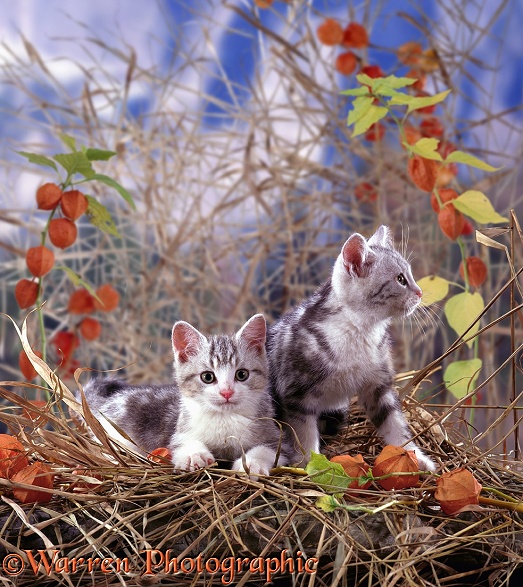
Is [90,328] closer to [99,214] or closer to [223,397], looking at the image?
[99,214]

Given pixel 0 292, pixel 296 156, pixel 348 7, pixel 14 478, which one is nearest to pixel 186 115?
pixel 296 156

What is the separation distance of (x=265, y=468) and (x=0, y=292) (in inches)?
70.3

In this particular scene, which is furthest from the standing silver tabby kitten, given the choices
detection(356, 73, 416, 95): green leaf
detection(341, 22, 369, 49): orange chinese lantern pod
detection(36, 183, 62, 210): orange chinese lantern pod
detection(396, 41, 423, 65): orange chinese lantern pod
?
detection(396, 41, 423, 65): orange chinese lantern pod

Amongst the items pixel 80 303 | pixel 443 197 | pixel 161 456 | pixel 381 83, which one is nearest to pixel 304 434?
pixel 161 456

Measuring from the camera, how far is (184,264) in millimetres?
2742

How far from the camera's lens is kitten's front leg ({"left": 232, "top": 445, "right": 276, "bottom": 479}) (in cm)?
131

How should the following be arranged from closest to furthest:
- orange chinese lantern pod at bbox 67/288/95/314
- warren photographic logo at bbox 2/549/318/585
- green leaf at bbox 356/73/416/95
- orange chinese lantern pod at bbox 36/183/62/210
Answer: warren photographic logo at bbox 2/549/318/585 → green leaf at bbox 356/73/416/95 → orange chinese lantern pod at bbox 36/183/62/210 → orange chinese lantern pod at bbox 67/288/95/314

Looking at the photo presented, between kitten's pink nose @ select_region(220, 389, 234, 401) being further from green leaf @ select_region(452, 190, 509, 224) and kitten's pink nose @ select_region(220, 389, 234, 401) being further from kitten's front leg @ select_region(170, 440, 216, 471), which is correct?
green leaf @ select_region(452, 190, 509, 224)

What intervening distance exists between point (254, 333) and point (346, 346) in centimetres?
18

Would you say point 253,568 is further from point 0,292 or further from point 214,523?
point 0,292

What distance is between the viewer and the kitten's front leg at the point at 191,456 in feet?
4.37

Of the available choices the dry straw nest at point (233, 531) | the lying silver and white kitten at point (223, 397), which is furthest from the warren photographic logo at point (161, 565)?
the lying silver and white kitten at point (223, 397)

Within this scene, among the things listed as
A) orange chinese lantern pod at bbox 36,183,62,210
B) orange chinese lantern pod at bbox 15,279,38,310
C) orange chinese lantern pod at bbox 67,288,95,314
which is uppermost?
orange chinese lantern pod at bbox 36,183,62,210

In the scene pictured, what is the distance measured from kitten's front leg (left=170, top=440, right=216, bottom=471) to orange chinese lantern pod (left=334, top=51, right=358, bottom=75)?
1709mm
